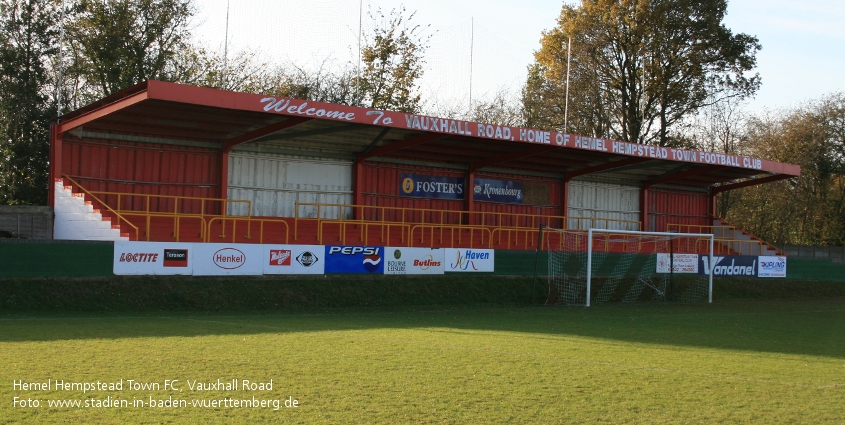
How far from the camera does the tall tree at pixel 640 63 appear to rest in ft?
142

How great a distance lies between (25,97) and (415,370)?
96.1 ft

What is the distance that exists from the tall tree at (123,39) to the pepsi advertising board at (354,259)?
1774cm

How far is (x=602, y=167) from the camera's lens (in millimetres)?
33844

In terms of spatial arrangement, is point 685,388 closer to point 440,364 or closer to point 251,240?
point 440,364

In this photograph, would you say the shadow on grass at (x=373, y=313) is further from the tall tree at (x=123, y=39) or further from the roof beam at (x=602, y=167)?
the tall tree at (x=123, y=39)

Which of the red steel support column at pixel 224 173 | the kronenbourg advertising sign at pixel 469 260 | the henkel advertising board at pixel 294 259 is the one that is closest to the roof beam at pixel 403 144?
the kronenbourg advertising sign at pixel 469 260

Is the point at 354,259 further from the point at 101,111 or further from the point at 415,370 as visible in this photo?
the point at 415,370

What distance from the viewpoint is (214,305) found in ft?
62.6

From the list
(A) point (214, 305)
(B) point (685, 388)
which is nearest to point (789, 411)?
(B) point (685, 388)

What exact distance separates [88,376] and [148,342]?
129 inches

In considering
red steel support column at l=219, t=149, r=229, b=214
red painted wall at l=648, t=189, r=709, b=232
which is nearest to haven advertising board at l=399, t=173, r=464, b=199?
red steel support column at l=219, t=149, r=229, b=214

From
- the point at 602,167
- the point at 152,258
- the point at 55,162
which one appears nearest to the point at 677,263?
the point at 602,167

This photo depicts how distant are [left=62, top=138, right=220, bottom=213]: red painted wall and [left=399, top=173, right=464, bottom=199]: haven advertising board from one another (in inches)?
311

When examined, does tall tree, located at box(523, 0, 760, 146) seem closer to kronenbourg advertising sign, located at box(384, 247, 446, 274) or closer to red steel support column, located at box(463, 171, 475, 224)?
red steel support column, located at box(463, 171, 475, 224)
